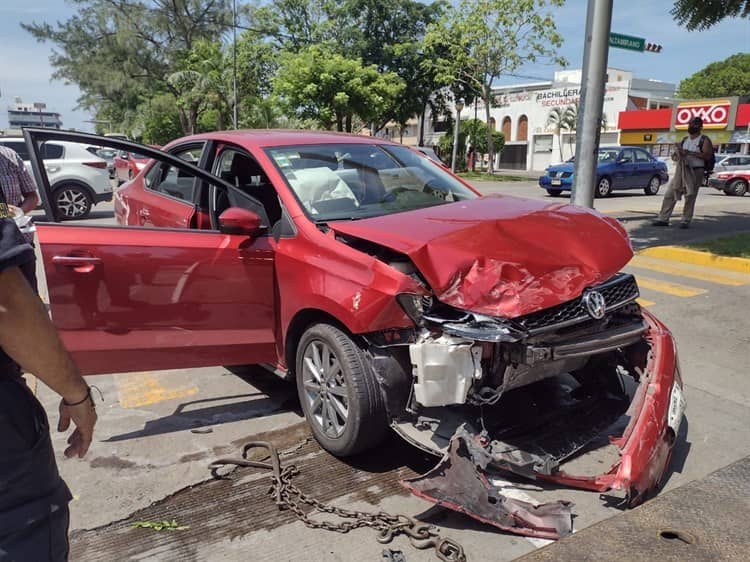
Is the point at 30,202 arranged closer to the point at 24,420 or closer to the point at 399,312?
the point at 399,312

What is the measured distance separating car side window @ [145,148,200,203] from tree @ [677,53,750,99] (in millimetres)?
64862

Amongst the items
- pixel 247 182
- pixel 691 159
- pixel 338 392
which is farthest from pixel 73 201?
pixel 691 159

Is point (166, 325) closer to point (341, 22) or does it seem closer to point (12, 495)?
point (12, 495)

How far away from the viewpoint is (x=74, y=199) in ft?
40.5

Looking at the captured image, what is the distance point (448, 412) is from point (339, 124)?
99.7 feet

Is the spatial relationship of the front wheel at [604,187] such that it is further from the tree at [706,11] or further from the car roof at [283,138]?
the car roof at [283,138]

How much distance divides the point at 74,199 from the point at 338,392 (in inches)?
443

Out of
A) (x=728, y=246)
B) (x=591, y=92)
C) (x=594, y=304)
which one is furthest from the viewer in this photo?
(x=728, y=246)

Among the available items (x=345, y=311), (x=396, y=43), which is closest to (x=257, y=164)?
(x=345, y=311)

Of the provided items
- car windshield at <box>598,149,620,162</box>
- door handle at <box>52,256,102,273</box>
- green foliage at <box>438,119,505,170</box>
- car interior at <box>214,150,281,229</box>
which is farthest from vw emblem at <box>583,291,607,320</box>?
green foliage at <box>438,119,505,170</box>

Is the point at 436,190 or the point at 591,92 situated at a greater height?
the point at 591,92

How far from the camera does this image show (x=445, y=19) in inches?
1228

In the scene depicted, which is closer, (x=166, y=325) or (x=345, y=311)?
(x=345, y=311)

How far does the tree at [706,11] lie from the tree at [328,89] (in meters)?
22.9
